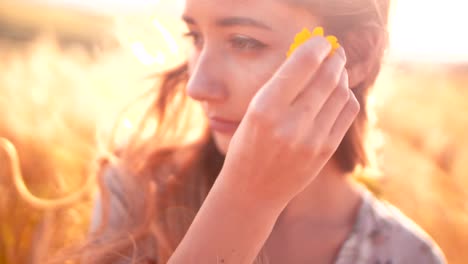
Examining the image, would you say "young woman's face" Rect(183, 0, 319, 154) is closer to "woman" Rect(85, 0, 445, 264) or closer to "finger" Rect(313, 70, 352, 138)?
"woman" Rect(85, 0, 445, 264)

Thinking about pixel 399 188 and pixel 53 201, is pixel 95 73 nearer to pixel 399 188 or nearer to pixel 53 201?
pixel 53 201

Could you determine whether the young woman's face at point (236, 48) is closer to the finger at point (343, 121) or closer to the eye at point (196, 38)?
the eye at point (196, 38)

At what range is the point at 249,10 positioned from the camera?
4.36 feet

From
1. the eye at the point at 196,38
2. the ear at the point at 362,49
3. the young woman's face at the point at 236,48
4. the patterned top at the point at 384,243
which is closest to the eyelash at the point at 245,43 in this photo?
the young woman's face at the point at 236,48

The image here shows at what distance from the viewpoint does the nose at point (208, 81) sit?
1.33 metres

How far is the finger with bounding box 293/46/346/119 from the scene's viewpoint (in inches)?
39.3

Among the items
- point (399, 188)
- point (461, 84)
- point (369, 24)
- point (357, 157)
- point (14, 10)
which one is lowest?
point (14, 10)

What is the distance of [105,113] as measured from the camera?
240 cm

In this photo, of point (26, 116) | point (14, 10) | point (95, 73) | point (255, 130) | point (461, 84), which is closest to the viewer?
point (255, 130)

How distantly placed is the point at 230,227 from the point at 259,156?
143 millimetres

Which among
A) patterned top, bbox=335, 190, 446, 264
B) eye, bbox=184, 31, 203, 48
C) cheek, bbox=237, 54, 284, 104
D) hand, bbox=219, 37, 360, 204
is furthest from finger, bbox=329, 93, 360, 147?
patterned top, bbox=335, 190, 446, 264

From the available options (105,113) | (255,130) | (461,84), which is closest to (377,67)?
(255,130)

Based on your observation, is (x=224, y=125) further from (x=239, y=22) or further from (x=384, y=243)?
(x=384, y=243)

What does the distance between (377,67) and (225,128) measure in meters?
0.50
